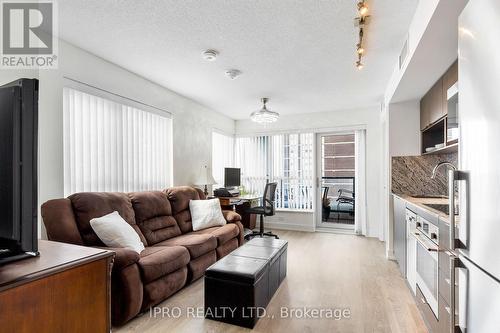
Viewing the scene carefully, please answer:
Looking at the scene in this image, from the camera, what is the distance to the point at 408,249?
2.65 metres

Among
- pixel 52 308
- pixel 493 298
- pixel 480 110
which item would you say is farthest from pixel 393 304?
pixel 52 308

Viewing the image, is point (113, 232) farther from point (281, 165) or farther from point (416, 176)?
point (281, 165)

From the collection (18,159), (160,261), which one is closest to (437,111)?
(160,261)

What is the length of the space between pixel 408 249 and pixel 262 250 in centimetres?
149

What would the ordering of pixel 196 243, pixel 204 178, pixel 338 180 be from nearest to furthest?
pixel 196 243
pixel 204 178
pixel 338 180

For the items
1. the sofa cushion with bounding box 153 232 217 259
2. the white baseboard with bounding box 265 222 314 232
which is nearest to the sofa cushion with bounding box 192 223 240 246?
the sofa cushion with bounding box 153 232 217 259

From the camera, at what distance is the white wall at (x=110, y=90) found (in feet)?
7.88

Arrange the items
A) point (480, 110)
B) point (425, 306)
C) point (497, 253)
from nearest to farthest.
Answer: point (497, 253), point (480, 110), point (425, 306)

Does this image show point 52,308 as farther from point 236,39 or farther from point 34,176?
point 236,39

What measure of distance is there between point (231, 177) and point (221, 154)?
0.66 m

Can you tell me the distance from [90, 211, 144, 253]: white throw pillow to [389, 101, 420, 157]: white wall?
351 cm

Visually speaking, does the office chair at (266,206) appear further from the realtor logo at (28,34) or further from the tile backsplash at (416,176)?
the realtor logo at (28,34)

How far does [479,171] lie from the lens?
0.92 m

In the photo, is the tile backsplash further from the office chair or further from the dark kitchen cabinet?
the office chair
